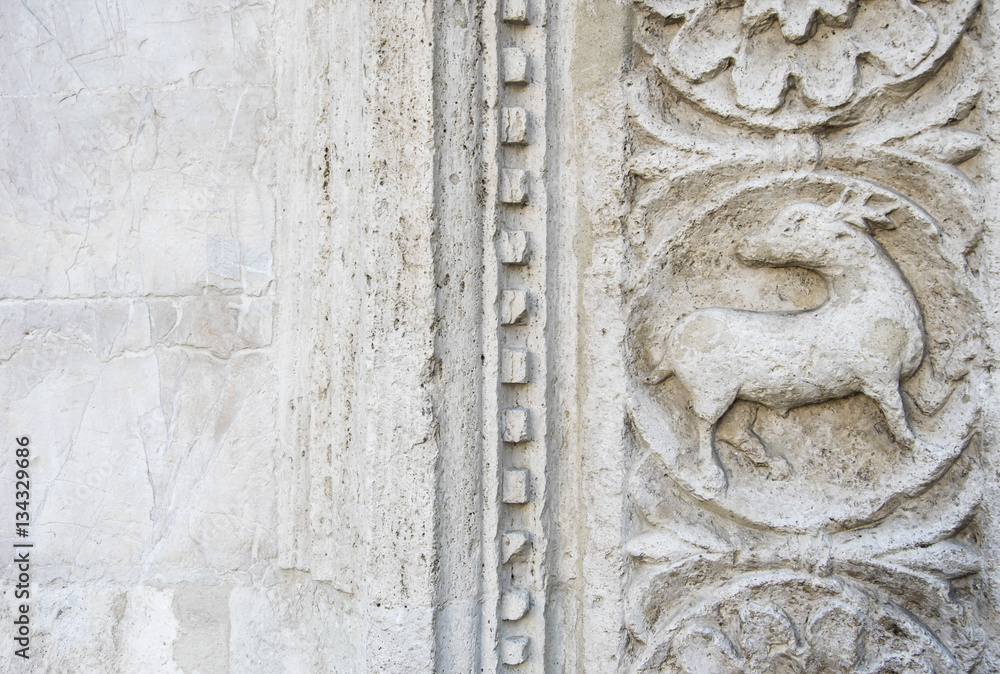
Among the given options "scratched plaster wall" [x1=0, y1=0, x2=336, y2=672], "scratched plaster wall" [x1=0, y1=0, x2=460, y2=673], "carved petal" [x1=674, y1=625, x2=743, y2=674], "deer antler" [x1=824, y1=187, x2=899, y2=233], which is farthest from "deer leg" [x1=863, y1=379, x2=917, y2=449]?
"scratched plaster wall" [x1=0, y1=0, x2=336, y2=672]

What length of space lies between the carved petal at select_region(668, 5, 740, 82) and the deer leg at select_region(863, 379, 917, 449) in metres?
0.63

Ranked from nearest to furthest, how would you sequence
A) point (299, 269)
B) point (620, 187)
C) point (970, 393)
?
1. point (970, 393)
2. point (620, 187)
3. point (299, 269)

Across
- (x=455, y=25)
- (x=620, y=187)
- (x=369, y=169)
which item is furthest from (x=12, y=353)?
(x=620, y=187)

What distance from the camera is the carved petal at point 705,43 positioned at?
52.1 inches

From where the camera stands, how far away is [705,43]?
133cm

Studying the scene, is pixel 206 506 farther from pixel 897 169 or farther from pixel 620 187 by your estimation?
pixel 897 169

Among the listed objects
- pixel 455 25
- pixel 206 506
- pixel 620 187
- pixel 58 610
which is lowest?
pixel 58 610

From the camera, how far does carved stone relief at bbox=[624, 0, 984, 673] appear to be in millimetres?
1231

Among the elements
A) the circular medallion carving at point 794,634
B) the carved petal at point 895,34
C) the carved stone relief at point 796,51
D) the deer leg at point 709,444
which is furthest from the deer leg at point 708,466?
the carved petal at point 895,34

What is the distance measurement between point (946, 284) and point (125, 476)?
63.2 inches

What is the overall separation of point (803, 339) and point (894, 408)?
191mm

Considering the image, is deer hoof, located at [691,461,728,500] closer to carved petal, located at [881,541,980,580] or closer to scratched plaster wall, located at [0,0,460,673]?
carved petal, located at [881,541,980,580]

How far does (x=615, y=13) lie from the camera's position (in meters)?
1.35

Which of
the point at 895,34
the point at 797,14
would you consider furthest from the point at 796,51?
the point at 895,34
